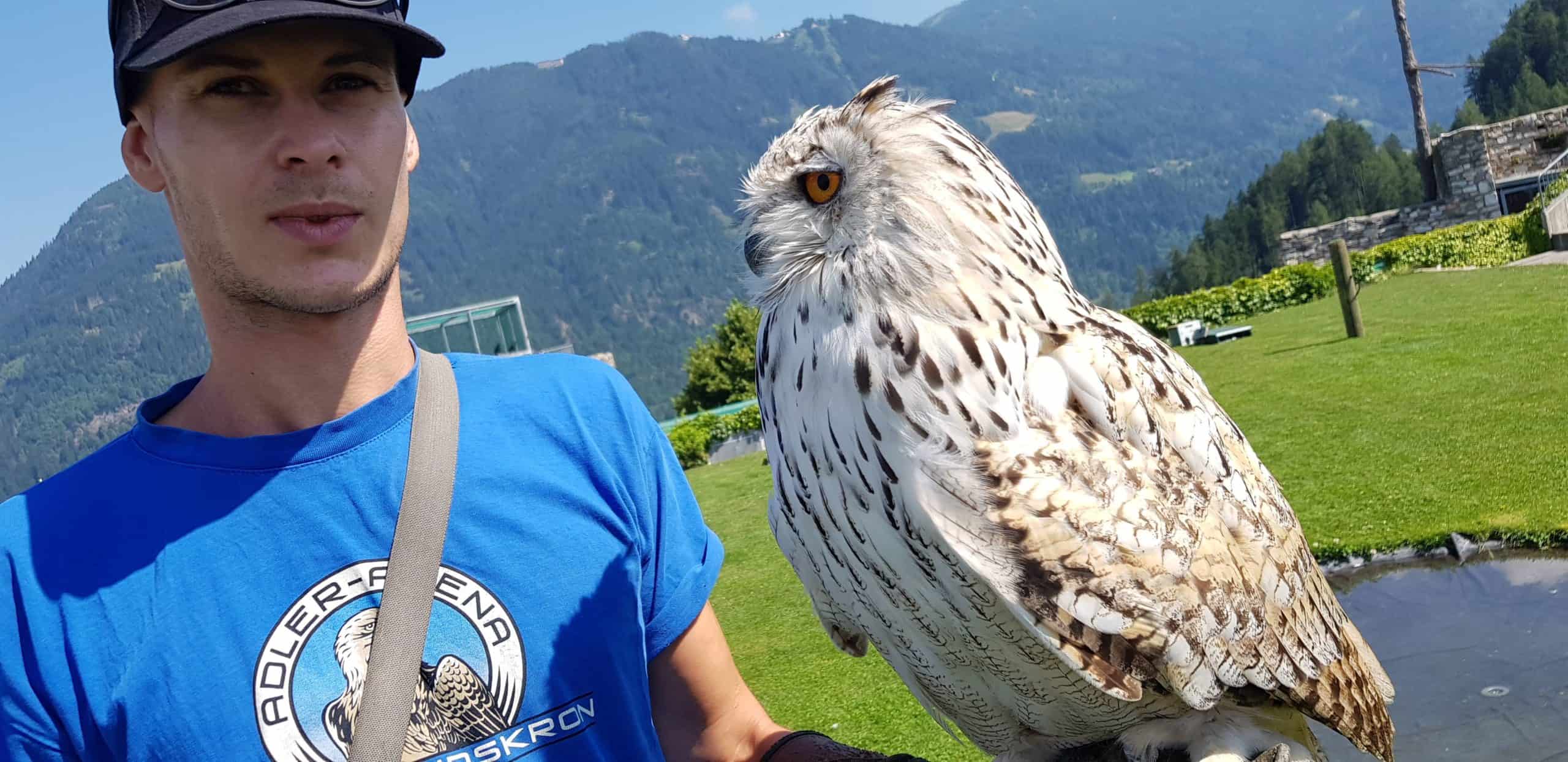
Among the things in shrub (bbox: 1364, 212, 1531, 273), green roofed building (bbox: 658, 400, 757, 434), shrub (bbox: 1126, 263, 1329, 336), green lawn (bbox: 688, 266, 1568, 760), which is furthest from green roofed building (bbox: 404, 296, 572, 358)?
shrub (bbox: 1364, 212, 1531, 273)

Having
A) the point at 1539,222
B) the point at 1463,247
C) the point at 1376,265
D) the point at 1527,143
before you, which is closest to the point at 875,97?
the point at 1539,222

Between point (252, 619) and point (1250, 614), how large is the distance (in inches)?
70.1

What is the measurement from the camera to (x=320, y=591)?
1.73 m

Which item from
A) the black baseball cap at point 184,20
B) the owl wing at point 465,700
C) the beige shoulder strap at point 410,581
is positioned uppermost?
the black baseball cap at point 184,20

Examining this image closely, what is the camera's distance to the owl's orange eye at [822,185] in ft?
6.68

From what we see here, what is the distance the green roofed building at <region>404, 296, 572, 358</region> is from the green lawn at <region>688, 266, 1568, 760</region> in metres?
10.8

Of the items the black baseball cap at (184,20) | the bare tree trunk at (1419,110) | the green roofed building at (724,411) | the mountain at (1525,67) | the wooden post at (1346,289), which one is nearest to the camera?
the black baseball cap at (184,20)

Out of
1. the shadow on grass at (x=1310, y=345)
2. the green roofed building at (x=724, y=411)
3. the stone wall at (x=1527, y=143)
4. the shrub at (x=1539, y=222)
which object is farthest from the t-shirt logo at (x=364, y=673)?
the stone wall at (x=1527, y=143)

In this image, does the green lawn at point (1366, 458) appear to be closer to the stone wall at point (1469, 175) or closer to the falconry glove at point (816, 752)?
the falconry glove at point (816, 752)

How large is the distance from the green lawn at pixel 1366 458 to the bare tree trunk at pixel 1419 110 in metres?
14.2

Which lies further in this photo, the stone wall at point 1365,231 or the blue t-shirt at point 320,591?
the stone wall at point 1365,231

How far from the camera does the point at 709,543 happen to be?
226 centimetres

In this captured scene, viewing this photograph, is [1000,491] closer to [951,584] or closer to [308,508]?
[951,584]

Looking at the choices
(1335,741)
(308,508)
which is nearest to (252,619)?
(308,508)
